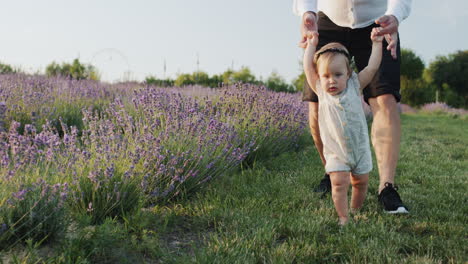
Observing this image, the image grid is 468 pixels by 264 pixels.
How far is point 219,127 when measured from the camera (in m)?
3.39

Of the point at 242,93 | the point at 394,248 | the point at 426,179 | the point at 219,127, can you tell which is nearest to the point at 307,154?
the point at 242,93

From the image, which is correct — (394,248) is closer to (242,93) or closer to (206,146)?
(206,146)

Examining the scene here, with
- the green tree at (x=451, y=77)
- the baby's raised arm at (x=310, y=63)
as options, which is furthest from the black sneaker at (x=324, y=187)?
the green tree at (x=451, y=77)

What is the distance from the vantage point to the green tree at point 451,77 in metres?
31.1

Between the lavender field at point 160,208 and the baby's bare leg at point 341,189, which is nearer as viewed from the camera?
the lavender field at point 160,208

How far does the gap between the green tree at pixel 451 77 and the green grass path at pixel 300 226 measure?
31.5 m

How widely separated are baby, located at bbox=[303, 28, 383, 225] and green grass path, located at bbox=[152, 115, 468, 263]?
0.91 feet

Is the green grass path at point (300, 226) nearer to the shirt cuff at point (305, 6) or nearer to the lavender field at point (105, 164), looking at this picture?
the lavender field at point (105, 164)

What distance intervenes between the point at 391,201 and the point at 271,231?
991 millimetres

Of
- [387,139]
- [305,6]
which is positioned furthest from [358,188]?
[305,6]

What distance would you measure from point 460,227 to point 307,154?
287 centimetres

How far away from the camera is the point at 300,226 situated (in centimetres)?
236

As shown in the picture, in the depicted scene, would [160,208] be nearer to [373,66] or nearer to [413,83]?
[373,66]

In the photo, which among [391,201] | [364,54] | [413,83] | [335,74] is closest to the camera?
[335,74]
